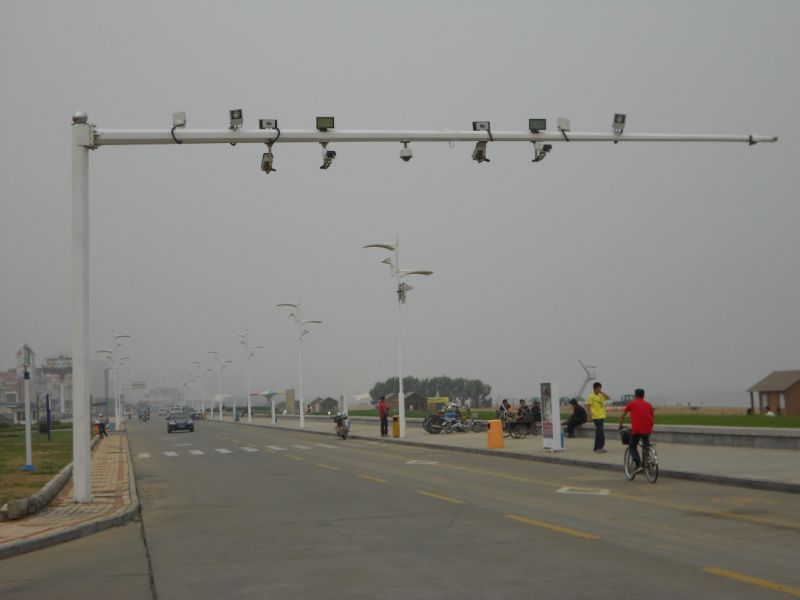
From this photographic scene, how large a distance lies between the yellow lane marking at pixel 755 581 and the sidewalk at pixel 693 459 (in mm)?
8072

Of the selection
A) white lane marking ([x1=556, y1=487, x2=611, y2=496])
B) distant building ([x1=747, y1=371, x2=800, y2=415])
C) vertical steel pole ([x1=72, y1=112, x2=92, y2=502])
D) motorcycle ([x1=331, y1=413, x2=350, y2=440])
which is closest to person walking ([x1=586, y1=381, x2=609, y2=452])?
white lane marking ([x1=556, y1=487, x2=611, y2=496])

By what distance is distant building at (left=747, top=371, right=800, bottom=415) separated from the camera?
56.5 m

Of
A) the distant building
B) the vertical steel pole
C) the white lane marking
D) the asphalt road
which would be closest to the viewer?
the asphalt road

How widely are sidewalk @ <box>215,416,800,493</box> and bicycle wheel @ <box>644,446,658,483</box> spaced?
92cm

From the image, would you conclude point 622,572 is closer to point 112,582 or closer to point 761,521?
point 761,521

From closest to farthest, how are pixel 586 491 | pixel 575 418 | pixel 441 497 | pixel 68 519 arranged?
pixel 68 519, pixel 441 497, pixel 586 491, pixel 575 418

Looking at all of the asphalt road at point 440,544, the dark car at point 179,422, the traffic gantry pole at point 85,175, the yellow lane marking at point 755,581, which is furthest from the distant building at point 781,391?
the yellow lane marking at point 755,581

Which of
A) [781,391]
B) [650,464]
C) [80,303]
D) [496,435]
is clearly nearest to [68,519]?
[80,303]

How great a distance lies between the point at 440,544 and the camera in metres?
11.6

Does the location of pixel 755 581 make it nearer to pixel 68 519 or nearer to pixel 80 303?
pixel 68 519

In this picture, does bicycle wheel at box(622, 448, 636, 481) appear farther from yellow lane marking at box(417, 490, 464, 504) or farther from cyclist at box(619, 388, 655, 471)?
yellow lane marking at box(417, 490, 464, 504)

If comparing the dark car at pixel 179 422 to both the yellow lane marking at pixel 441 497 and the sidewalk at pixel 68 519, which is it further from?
the yellow lane marking at pixel 441 497

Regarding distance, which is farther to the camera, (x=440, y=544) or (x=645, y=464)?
(x=645, y=464)

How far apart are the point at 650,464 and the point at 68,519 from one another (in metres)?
11.2
